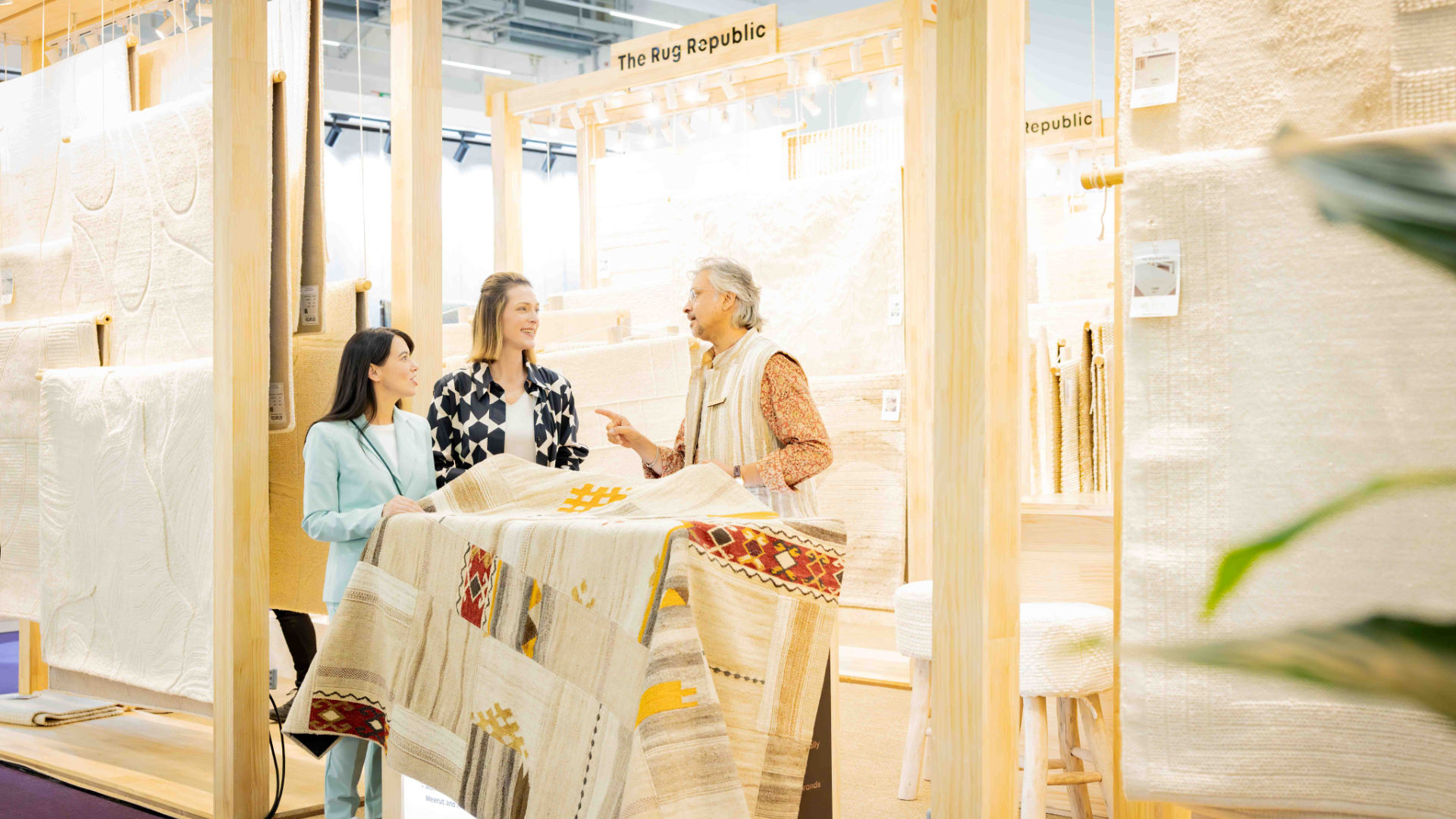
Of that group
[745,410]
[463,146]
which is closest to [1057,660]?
[745,410]

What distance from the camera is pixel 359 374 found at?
10.4 ft

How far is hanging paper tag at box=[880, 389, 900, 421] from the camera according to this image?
16.4ft

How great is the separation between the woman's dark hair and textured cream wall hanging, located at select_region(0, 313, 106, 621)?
183cm

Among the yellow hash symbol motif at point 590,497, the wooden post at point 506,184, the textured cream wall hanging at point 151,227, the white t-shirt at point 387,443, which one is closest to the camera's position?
the yellow hash symbol motif at point 590,497

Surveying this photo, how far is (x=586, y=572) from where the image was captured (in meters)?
1.90

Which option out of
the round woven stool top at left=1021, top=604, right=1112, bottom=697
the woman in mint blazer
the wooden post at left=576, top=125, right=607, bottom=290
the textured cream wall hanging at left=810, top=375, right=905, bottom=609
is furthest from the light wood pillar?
the wooden post at left=576, top=125, right=607, bottom=290

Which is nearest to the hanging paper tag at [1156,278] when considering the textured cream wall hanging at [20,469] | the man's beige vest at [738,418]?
the man's beige vest at [738,418]

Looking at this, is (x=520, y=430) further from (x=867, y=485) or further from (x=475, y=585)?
(x=867, y=485)

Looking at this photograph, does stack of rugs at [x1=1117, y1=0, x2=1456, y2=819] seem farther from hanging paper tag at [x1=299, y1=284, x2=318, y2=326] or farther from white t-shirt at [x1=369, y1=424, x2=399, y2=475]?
hanging paper tag at [x1=299, y1=284, x2=318, y2=326]

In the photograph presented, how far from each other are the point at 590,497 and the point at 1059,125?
4977 mm

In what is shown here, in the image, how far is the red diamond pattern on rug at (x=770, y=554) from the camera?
1.87 metres

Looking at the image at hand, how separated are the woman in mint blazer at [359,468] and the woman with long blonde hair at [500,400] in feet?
0.28

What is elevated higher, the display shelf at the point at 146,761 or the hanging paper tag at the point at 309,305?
the hanging paper tag at the point at 309,305

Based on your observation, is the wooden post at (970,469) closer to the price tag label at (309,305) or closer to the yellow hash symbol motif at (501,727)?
the yellow hash symbol motif at (501,727)
